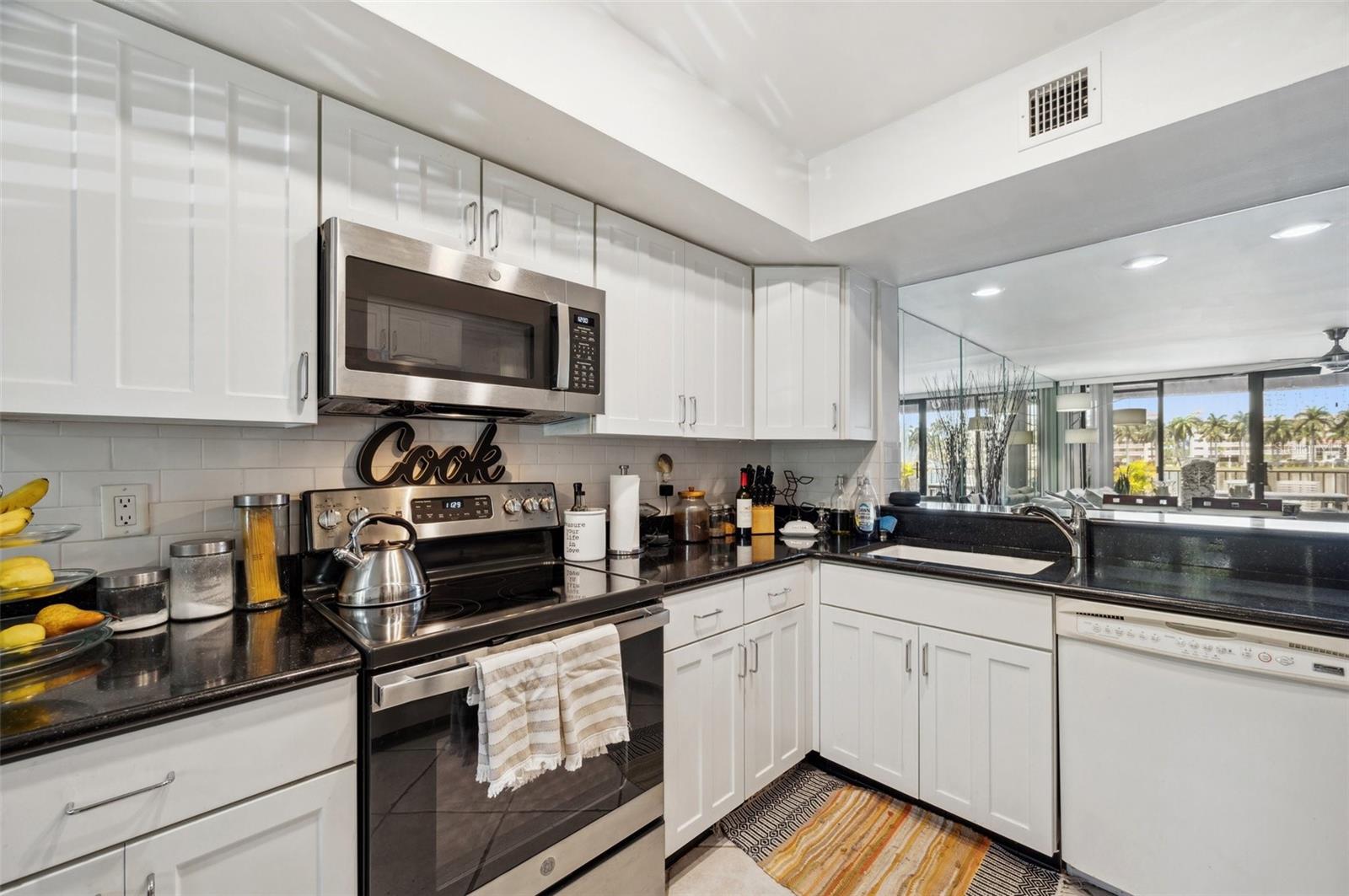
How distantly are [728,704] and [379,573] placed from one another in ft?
3.99

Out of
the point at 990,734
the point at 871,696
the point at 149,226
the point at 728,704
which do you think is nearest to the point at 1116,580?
the point at 990,734

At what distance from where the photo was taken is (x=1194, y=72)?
4.89 ft

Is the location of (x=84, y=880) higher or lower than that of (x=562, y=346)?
lower

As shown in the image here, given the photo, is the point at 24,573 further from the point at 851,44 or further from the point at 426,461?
the point at 851,44

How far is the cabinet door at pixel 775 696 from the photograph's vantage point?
2.04 metres

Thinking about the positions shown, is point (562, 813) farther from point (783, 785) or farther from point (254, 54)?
point (254, 54)

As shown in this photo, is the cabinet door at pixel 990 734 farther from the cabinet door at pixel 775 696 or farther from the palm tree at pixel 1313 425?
the palm tree at pixel 1313 425

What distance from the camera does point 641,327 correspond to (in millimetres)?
2156

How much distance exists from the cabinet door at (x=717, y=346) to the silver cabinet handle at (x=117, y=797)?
5.86 ft

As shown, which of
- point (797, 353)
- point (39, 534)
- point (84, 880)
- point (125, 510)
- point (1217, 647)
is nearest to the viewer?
point (84, 880)

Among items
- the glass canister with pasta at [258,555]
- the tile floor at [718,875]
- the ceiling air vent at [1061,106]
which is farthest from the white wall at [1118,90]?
the tile floor at [718,875]

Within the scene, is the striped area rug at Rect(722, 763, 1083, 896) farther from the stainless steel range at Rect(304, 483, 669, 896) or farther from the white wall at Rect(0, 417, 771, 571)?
the white wall at Rect(0, 417, 771, 571)

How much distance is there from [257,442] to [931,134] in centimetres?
240

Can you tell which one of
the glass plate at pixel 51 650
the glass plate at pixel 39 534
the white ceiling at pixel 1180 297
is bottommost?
the glass plate at pixel 51 650
